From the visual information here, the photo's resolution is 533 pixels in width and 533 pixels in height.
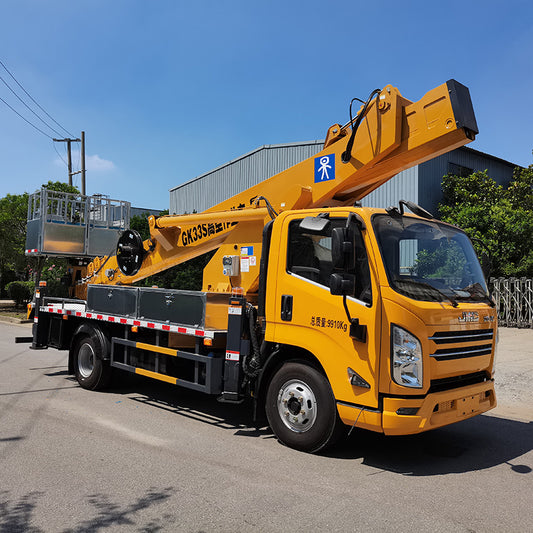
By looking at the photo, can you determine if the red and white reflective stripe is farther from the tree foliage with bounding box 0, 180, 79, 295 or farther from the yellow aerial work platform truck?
the tree foliage with bounding box 0, 180, 79, 295

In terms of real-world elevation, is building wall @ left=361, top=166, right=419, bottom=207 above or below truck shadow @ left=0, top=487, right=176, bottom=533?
above

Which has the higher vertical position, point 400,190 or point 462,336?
point 400,190

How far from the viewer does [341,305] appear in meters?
4.91

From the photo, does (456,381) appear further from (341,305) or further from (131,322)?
(131,322)

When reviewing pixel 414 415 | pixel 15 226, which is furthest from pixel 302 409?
pixel 15 226

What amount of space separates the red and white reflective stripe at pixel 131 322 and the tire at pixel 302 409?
3.56 ft

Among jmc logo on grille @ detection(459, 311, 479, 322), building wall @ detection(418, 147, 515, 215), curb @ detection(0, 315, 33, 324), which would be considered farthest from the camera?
building wall @ detection(418, 147, 515, 215)

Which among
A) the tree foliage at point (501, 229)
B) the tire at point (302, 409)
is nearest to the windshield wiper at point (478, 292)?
the tire at point (302, 409)

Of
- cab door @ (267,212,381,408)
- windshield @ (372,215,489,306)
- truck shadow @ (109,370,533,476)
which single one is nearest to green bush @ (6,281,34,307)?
truck shadow @ (109,370,533,476)

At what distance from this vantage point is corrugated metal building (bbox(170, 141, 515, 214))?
2166 centimetres

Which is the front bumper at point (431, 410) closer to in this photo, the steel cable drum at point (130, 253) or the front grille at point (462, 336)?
the front grille at point (462, 336)

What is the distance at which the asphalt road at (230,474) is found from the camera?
3.69 m

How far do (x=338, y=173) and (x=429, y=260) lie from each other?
5.24ft

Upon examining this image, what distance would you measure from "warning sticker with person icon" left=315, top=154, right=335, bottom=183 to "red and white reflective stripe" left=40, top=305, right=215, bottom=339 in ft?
7.51
